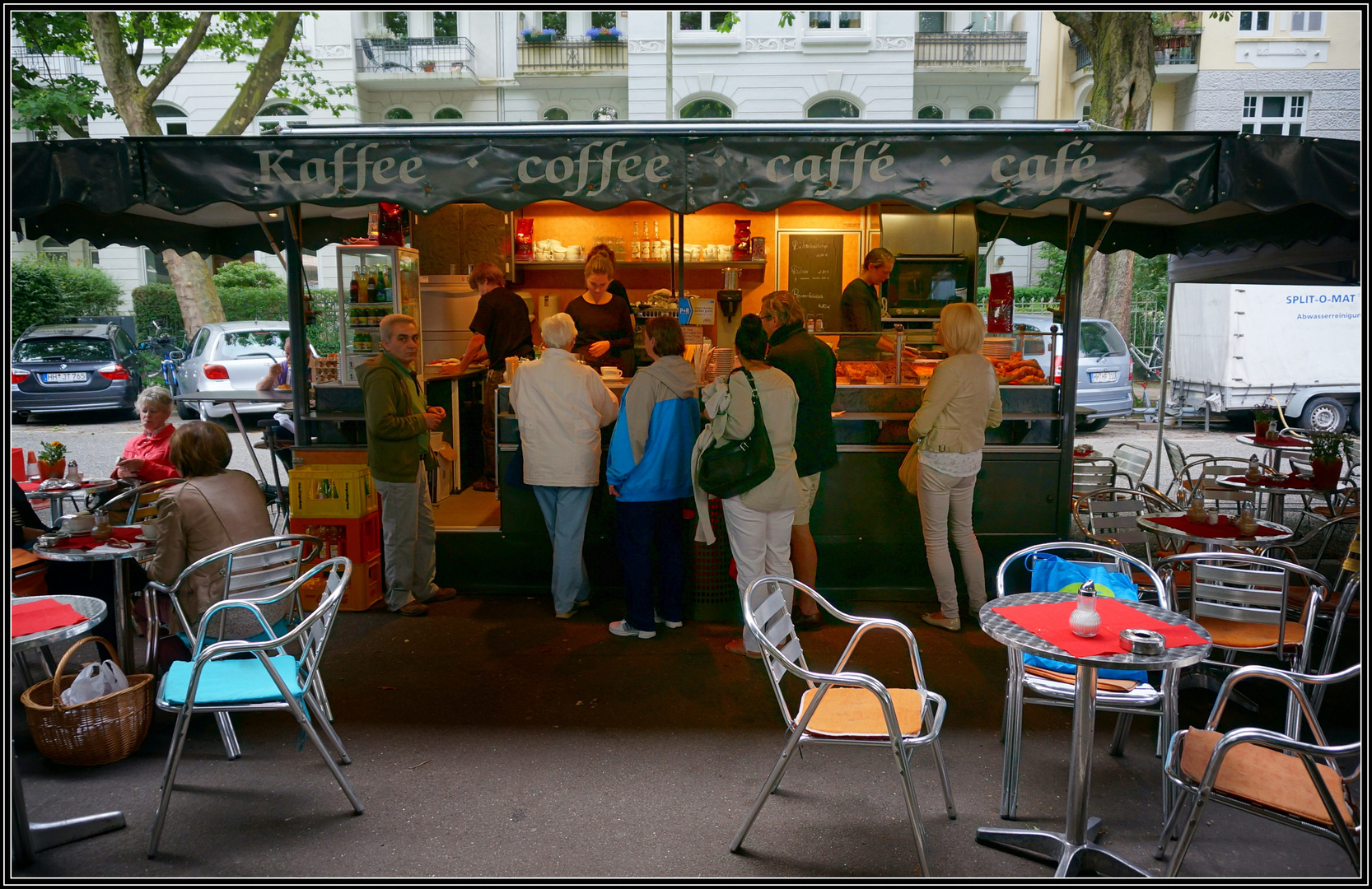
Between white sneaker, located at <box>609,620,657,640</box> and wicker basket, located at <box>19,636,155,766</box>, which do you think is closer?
wicker basket, located at <box>19,636,155,766</box>

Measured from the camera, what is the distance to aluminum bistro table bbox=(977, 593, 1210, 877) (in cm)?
302

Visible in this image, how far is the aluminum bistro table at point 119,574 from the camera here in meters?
4.32

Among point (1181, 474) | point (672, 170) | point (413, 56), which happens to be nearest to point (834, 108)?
point (413, 56)

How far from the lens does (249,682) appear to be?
3.66 metres

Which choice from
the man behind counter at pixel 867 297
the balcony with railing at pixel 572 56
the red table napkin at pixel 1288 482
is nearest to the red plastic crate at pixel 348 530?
the man behind counter at pixel 867 297

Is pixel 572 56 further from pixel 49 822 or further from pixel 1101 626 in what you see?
pixel 1101 626

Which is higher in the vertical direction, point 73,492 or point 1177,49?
point 1177,49

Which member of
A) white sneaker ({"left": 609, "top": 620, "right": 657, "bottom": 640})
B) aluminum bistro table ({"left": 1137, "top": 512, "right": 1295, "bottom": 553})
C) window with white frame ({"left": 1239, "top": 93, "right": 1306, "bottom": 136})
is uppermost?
window with white frame ({"left": 1239, "top": 93, "right": 1306, "bottom": 136})

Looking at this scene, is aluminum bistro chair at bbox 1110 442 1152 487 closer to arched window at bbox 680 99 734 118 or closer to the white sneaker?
the white sneaker

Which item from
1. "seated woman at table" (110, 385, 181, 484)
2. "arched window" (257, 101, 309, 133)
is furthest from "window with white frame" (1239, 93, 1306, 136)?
"seated woman at table" (110, 385, 181, 484)

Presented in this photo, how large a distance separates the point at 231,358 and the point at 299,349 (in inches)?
316

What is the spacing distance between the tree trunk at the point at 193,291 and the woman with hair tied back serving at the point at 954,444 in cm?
1416

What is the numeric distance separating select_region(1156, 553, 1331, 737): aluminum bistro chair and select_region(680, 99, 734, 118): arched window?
19361 millimetres

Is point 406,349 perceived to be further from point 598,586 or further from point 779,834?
point 779,834
